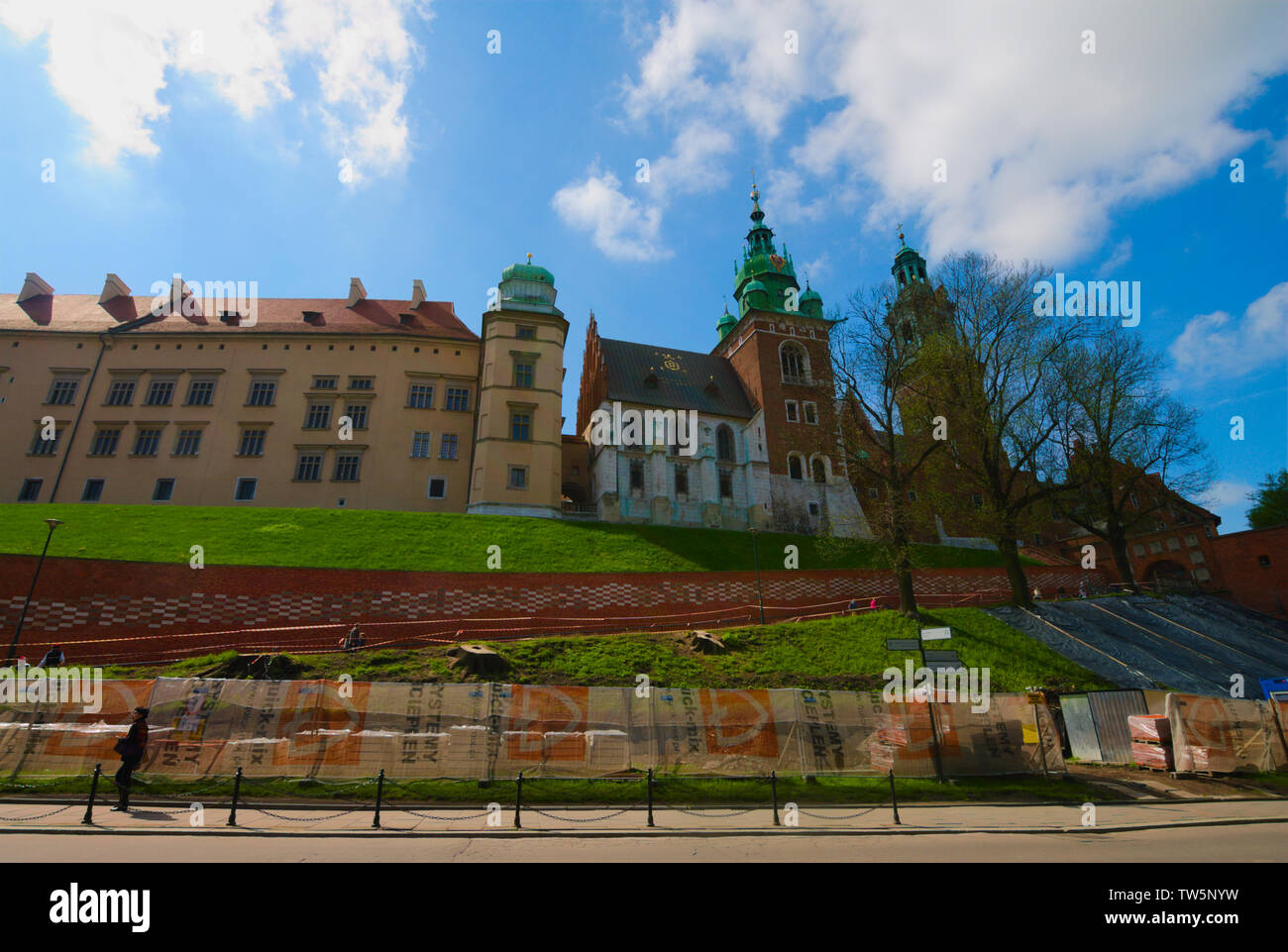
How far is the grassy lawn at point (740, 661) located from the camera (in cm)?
1723

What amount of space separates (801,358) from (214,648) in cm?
4475

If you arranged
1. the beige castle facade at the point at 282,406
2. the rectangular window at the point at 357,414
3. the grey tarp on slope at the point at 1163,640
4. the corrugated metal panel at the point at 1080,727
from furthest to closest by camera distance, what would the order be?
the rectangular window at the point at 357,414 → the beige castle facade at the point at 282,406 → the grey tarp on slope at the point at 1163,640 → the corrugated metal panel at the point at 1080,727

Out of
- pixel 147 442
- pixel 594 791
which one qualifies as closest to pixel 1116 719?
pixel 594 791

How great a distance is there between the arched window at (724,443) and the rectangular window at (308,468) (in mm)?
27597

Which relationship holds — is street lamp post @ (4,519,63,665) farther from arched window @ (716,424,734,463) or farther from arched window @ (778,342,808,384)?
arched window @ (778,342,808,384)

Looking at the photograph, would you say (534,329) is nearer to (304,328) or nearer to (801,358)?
(304,328)

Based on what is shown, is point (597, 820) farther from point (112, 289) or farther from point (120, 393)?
point (112, 289)

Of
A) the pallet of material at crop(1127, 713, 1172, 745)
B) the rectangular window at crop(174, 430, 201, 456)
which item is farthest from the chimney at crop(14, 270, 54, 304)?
the pallet of material at crop(1127, 713, 1172, 745)

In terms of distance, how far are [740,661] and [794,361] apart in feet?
120

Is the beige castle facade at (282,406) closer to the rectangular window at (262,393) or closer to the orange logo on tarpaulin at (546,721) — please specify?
the rectangular window at (262,393)

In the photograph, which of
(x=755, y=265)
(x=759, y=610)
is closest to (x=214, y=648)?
(x=759, y=610)

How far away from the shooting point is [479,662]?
1778 centimetres

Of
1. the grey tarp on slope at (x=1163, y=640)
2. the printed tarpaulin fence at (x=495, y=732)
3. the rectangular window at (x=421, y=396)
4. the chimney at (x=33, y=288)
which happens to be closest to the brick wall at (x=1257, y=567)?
the grey tarp on slope at (x=1163, y=640)

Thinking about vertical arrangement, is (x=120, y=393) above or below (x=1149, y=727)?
above
